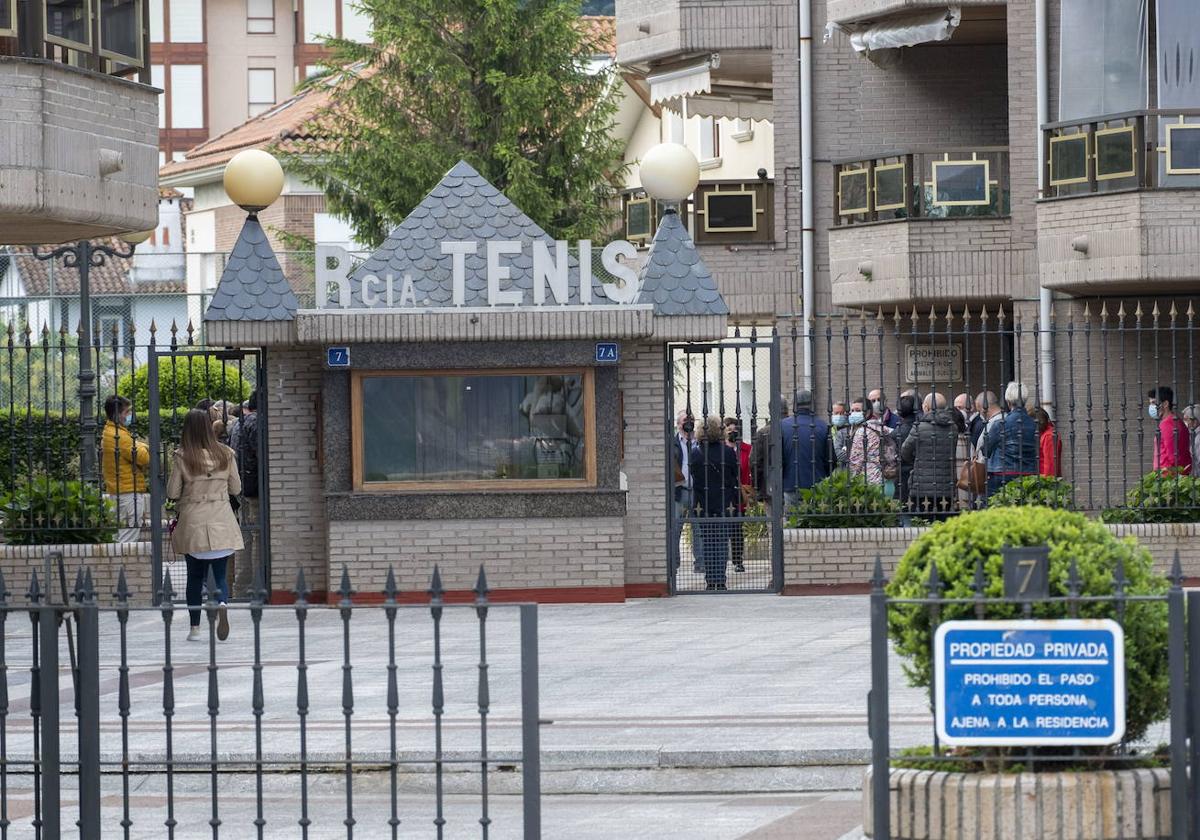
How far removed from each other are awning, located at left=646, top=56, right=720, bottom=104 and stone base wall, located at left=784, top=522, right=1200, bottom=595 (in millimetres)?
10797

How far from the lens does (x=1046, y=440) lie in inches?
757

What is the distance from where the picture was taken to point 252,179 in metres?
18.8

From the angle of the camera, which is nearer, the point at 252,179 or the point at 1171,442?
the point at 252,179

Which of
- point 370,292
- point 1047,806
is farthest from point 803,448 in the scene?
point 1047,806

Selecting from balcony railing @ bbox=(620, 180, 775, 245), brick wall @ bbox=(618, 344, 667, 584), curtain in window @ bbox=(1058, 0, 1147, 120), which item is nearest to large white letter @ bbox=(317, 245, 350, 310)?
brick wall @ bbox=(618, 344, 667, 584)

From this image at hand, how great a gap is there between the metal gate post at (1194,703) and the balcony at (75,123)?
6.65m

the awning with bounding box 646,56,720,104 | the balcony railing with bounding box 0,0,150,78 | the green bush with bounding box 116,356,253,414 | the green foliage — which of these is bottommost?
the green foliage

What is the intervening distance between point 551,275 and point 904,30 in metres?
8.50

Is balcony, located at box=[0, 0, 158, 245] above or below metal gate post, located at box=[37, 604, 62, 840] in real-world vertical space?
above

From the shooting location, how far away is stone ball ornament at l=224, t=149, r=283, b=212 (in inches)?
740

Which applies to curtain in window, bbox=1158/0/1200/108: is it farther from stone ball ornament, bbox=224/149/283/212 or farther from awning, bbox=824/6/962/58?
stone ball ornament, bbox=224/149/283/212

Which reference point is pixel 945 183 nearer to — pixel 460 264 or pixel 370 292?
pixel 460 264

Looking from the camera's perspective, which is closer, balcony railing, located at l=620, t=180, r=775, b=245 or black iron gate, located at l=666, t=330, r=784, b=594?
black iron gate, located at l=666, t=330, r=784, b=594

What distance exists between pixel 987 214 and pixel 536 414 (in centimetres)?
856
